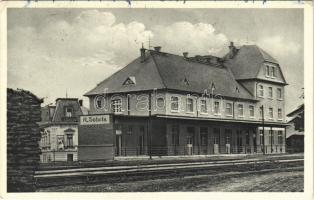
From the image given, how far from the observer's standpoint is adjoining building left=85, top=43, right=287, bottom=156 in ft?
48.5

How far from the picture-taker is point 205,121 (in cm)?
1627

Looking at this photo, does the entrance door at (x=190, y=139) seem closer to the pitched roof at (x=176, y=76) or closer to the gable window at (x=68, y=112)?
the pitched roof at (x=176, y=76)

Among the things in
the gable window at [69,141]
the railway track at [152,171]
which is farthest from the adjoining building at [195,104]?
the gable window at [69,141]

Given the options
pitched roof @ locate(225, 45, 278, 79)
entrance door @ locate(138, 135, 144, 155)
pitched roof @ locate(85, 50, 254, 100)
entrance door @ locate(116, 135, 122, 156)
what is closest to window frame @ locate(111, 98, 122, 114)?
pitched roof @ locate(85, 50, 254, 100)

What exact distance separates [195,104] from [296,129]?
9.06ft

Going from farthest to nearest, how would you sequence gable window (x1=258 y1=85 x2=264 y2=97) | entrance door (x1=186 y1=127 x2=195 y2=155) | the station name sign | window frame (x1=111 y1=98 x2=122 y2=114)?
1. gable window (x1=258 y1=85 x2=264 y2=97)
2. entrance door (x1=186 y1=127 x2=195 y2=155)
3. window frame (x1=111 y1=98 x2=122 y2=114)
4. the station name sign

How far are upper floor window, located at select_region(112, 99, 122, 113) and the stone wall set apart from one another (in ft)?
8.81

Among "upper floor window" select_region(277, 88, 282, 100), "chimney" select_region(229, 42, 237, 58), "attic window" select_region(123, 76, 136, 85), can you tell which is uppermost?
"chimney" select_region(229, 42, 237, 58)

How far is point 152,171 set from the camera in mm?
13352

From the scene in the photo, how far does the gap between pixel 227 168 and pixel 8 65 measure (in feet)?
18.0

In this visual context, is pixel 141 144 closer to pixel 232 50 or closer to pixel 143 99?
pixel 143 99

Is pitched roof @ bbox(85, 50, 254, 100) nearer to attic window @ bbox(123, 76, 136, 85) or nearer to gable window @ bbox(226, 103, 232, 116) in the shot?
attic window @ bbox(123, 76, 136, 85)
